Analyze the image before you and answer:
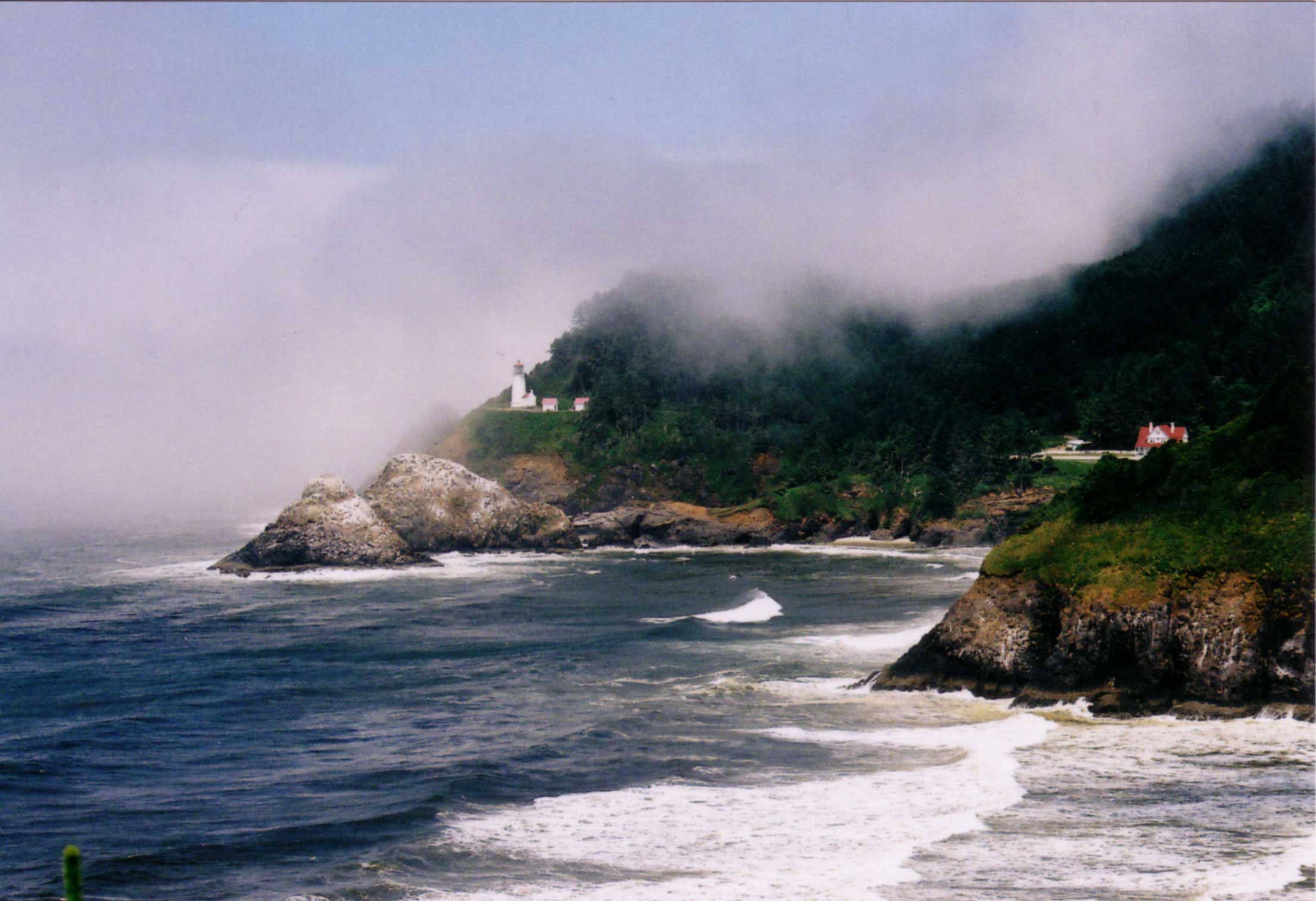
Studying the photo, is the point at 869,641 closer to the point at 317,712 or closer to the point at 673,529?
the point at 317,712

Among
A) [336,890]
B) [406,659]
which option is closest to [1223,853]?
[336,890]

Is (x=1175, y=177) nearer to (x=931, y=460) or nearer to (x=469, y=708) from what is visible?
(x=931, y=460)

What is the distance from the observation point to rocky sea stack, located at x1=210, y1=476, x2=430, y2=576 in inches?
3270

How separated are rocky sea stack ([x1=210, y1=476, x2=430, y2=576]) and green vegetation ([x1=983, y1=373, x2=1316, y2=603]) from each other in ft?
193

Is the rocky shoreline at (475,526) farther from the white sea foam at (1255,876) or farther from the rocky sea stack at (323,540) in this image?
the white sea foam at (1255,876)

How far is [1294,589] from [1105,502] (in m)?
7.41

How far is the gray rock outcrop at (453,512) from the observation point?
97.8 meters

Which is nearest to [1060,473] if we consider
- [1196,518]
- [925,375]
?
[925,375]

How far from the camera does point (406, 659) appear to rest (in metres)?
46.2

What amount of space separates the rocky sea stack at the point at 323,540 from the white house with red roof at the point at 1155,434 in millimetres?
69429

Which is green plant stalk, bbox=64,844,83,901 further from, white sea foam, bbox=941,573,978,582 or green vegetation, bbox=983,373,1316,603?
white sea foam, bbox=941,573,978,582

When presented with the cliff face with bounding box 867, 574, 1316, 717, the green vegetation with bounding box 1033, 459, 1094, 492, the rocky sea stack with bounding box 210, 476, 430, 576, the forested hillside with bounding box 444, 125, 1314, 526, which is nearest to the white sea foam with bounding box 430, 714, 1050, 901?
the cliff face with bounding box 867, 574, 1316, 717

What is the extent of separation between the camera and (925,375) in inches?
5979

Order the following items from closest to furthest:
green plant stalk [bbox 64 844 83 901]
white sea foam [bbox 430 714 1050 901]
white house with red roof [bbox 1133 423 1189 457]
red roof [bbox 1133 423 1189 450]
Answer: green plant stalk [bbox 64 844 83 901] < white sea foam [bbox 430 714 1050 901] < red roof [bbox 1133 423 1189 450] < white house with red roof [bbox 1133 423 1189 457]
